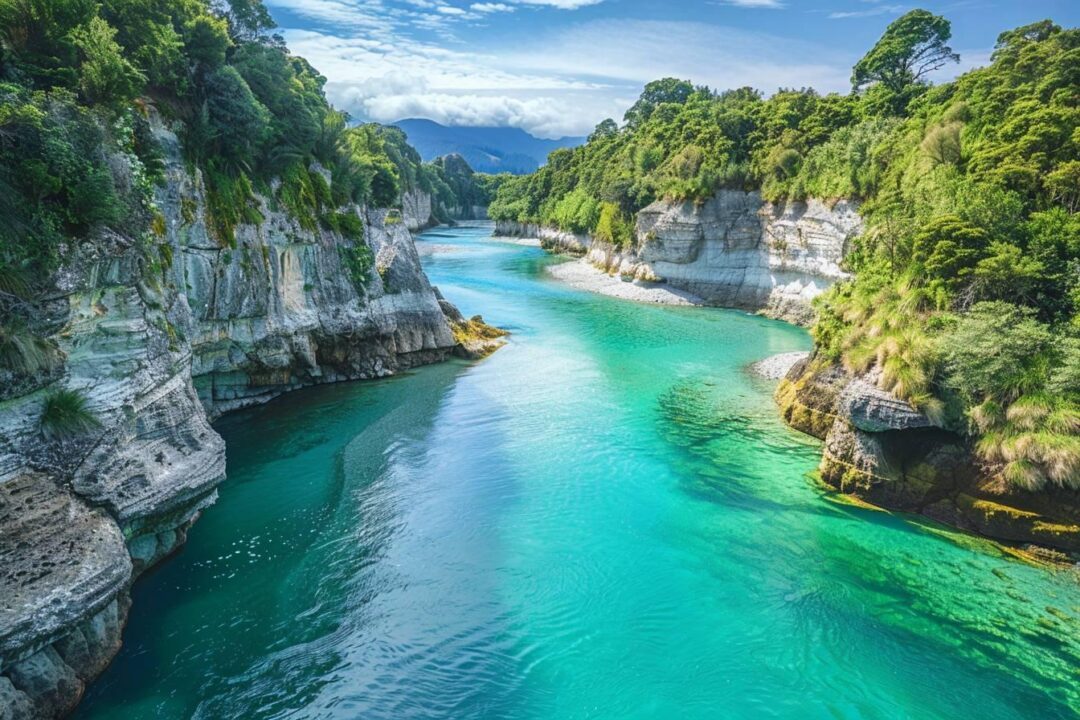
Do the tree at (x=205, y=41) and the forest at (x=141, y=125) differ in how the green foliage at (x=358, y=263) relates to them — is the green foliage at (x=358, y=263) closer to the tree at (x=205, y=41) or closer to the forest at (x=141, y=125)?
the forest at (x=141, y=125)

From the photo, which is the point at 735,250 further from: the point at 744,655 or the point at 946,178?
the point at 744,655

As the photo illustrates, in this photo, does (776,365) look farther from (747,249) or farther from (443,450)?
(747,249)

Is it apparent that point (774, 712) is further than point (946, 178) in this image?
No

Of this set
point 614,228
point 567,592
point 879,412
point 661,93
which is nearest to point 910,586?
point 879,412

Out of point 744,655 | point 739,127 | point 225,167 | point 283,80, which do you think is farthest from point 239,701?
point 739,127

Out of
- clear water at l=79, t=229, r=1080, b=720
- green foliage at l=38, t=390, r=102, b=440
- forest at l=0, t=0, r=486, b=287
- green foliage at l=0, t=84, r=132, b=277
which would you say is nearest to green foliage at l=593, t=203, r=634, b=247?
forest at l=0, t=0, r=486, b=287

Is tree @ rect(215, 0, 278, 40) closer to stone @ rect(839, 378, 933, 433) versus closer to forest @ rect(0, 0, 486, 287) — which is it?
forest @ rect(0, 0, 486, 287)
